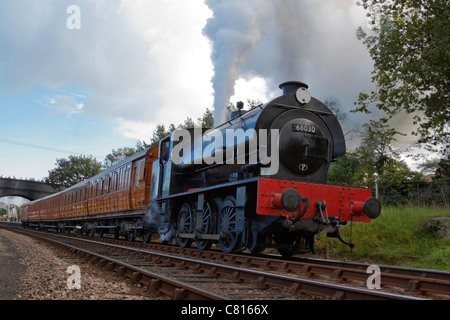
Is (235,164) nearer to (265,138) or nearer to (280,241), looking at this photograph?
(265,138)

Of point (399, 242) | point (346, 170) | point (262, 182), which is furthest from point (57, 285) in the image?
point (346, 170)

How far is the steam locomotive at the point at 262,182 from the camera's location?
7.04 m

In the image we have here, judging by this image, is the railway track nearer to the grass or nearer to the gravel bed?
the gravel bed

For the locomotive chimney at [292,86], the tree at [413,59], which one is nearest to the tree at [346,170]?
the tree at [413,59]

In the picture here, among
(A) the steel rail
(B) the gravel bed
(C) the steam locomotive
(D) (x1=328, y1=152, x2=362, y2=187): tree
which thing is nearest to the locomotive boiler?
(C) the steam locomotive

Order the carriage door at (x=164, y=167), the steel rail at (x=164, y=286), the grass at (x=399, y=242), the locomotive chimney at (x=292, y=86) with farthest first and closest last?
the carriage door at (x=164, y=167) → the grass at (x=399, y=242) → the locomotive chimney at (x=292, y=86) → the steel rail at (x=164, y=286)

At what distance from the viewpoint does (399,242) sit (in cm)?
1016

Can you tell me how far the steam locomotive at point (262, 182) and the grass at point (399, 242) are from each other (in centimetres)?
210

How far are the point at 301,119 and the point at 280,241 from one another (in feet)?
8.47

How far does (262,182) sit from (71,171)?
58.9 metres

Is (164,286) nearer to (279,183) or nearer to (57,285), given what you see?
(57,285)

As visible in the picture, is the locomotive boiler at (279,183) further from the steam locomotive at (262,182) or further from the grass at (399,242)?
the grass at (399,242)
